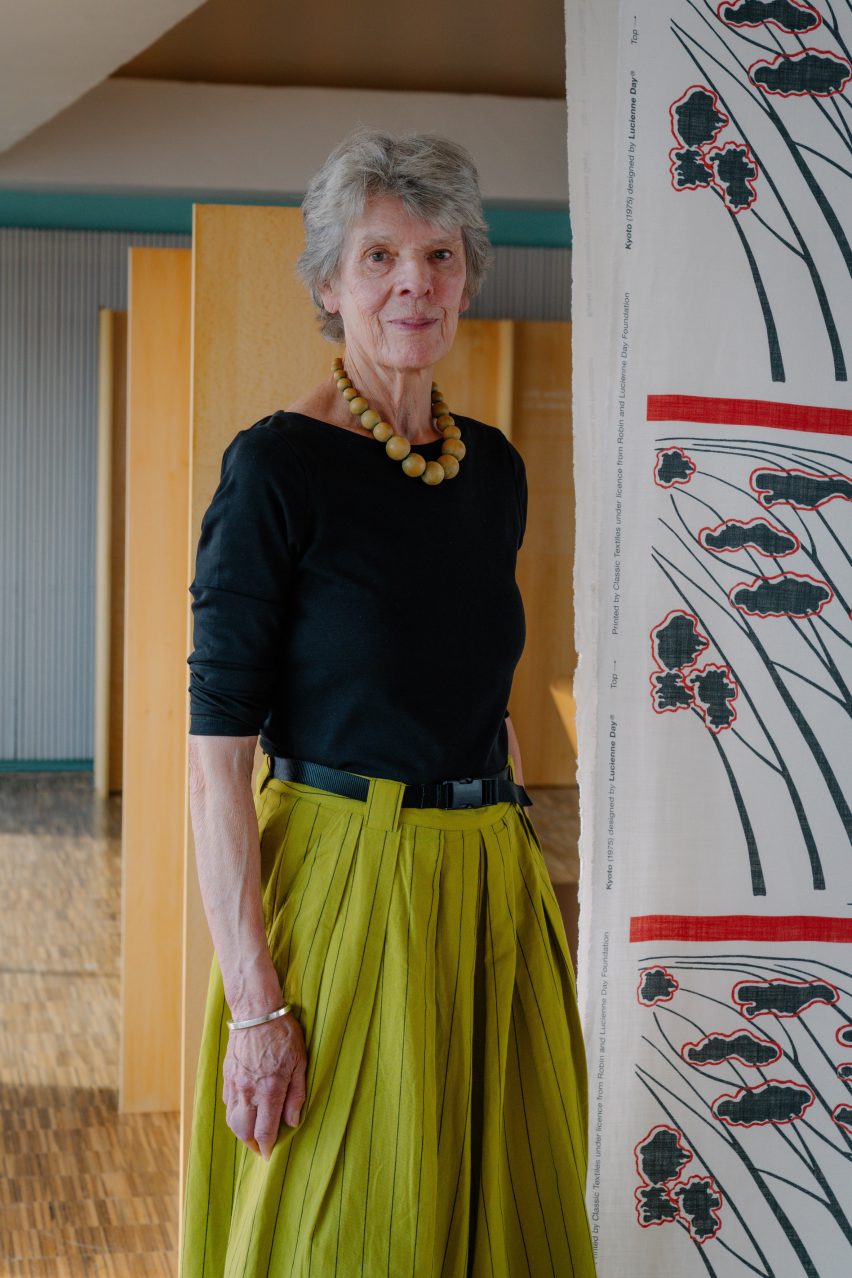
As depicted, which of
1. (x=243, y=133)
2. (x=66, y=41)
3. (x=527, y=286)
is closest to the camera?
(x=66, y=41)

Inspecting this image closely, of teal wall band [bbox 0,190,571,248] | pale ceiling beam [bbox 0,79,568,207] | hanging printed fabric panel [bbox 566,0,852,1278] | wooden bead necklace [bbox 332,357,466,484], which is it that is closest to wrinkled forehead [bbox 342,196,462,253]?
wooden bead necklace [bbox 332,357,466,484]

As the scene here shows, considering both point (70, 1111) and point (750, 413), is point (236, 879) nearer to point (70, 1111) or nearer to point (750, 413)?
point (750, 413)

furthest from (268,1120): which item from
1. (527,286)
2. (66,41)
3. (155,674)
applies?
(527,286)

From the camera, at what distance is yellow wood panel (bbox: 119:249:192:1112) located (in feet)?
11.6

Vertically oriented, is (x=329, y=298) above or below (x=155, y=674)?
above

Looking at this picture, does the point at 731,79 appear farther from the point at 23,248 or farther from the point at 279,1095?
the point at 23,248

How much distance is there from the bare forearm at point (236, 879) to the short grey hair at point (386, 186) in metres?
0.60

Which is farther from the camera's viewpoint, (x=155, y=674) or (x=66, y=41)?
(x=66, y=41)

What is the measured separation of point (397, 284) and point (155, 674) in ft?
7.36

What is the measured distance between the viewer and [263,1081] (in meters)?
1.46

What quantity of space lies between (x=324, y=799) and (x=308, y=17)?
477cm

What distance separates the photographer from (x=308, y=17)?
5.45m

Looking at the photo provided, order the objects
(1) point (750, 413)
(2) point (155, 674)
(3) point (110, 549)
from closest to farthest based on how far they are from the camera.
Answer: (1) point (750, 413), (2) point (155, 674), (3) point (110, 549)

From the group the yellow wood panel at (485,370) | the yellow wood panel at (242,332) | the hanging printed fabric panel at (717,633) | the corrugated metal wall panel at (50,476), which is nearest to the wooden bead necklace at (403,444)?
the hanging printed fabric panel at (717,633)
